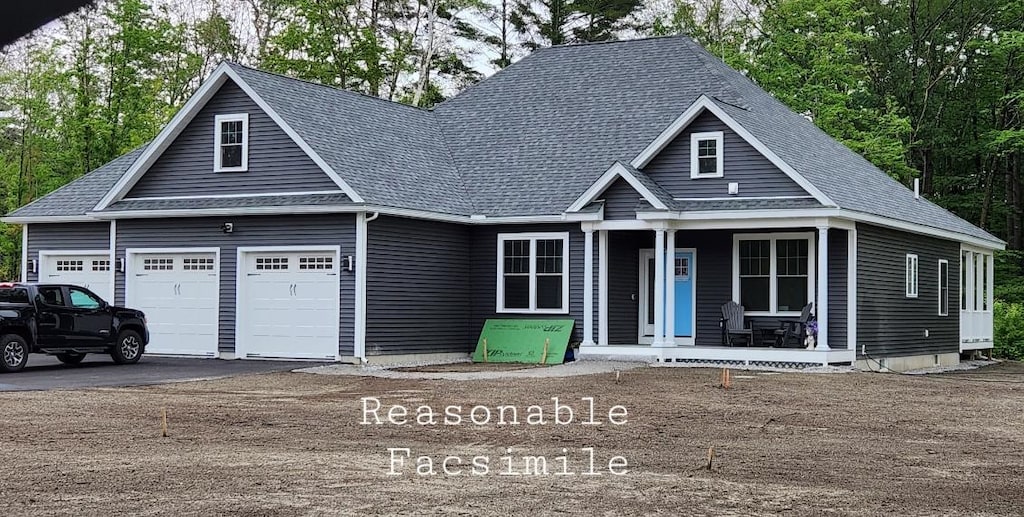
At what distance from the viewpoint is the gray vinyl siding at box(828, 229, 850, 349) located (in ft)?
73.3

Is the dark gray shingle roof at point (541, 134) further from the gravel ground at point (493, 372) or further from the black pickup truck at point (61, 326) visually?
the black pickup truck at point (61, 326)

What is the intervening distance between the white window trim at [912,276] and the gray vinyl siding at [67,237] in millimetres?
16443

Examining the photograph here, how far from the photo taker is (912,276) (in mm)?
25516

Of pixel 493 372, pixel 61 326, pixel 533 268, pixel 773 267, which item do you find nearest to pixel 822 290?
pixel 773 267

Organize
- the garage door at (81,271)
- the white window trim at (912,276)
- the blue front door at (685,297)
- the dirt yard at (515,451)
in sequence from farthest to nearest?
the garage door at (81,271) < the white window trim at (912,276) < the blue front door at (685,297) < the dirt yard at (515,451)

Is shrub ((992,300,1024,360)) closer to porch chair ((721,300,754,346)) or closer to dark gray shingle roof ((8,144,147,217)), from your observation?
porch chair ((721,300,754,346))

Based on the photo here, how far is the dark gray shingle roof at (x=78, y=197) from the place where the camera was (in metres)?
26.0

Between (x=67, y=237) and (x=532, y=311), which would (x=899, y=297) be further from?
(x=67, y=237)

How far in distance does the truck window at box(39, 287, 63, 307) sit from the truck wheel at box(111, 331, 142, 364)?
148 centimetres

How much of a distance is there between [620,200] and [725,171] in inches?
78.0

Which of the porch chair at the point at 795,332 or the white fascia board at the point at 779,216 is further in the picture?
the porch chair at the point at 795,332

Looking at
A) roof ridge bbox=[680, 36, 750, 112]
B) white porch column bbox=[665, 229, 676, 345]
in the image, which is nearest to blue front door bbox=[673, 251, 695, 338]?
white porch column bbox=[665, 229, 676, 345]

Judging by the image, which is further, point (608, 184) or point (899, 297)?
point (899, 297)

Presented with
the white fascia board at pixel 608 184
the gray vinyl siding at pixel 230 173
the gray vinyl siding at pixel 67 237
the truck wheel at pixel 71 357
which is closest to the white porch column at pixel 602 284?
the white fascia board at pixel 608 184
